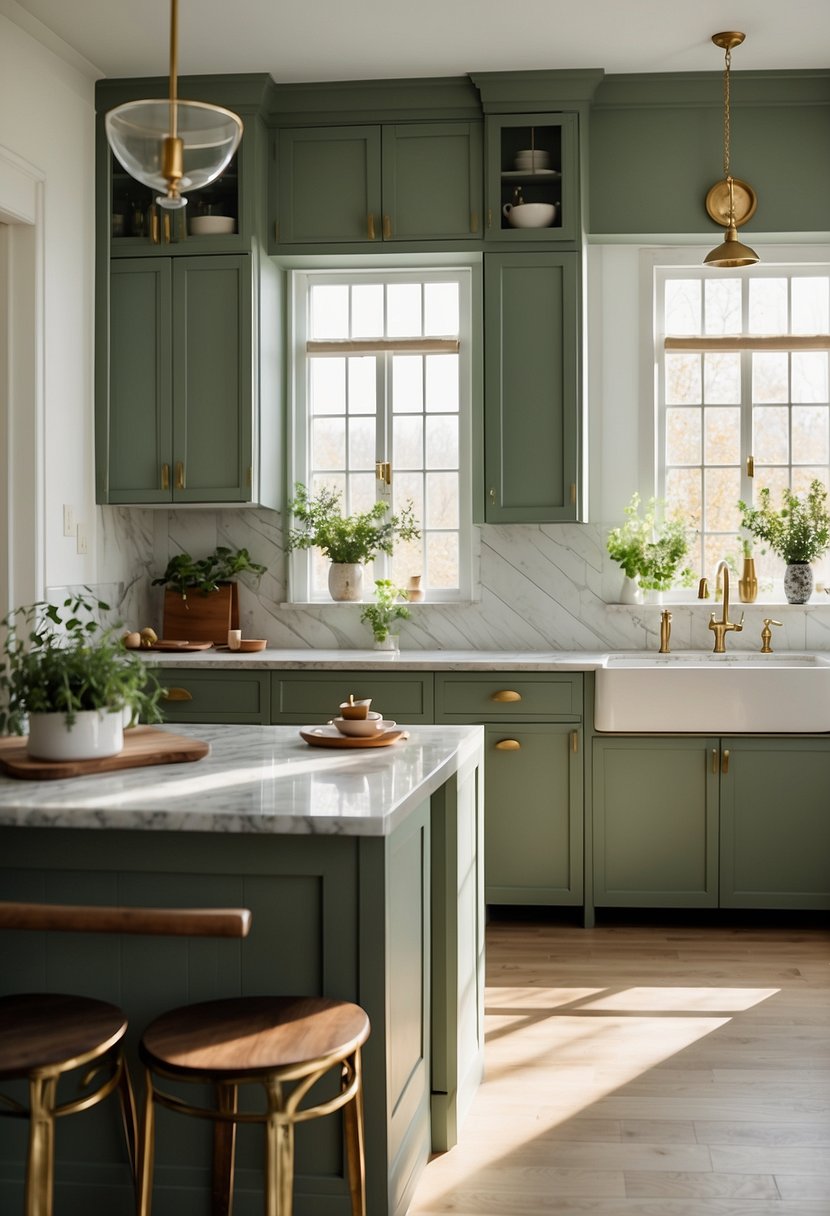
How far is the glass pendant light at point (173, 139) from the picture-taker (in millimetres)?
2344

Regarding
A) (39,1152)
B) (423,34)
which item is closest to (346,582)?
(423,34)

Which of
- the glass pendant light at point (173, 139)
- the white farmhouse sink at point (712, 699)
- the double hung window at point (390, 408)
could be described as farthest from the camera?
the double hung window at point (390, 408)

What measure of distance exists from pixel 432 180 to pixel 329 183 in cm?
41

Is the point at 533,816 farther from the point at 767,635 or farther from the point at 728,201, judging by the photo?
the point at 728,201

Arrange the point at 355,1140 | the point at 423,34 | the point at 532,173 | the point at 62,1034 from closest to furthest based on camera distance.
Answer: the point at 62,1034 → the point at 355,1140 → the point at 423,34 → the point at 532,173

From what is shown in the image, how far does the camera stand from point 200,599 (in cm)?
521

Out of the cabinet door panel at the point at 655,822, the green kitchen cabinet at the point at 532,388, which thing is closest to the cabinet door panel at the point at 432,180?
the green kitchen cabinet at the point at 532,388

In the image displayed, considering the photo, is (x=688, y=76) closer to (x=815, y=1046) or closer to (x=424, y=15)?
(x=424, y=15)

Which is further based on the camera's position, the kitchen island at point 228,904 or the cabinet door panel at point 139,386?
the cabinet door panel at point 139,386

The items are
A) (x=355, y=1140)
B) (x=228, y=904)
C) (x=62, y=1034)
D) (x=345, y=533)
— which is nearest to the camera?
(x=62, y=1034)

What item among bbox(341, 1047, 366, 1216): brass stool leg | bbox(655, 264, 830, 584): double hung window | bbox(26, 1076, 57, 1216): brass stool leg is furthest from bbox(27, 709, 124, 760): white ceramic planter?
bbox(655, 264, 830, 584): double hung window

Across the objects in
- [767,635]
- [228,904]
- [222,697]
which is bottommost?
[228,904]

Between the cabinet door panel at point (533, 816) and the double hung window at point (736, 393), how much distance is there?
1.19 metres

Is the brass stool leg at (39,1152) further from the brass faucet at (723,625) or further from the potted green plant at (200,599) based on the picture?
the brass faucet at (723,625)
